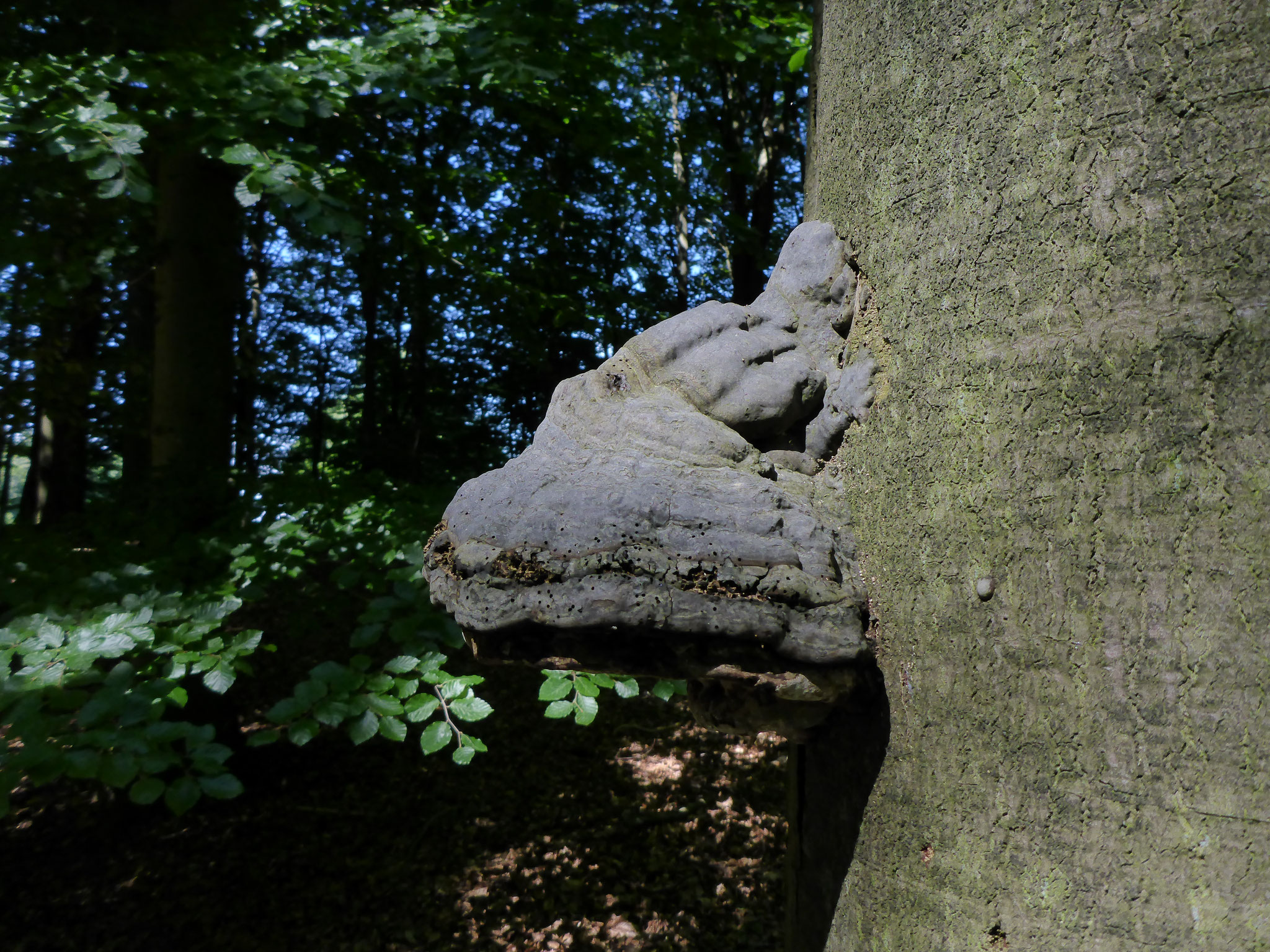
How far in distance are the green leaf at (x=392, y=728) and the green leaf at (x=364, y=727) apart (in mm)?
22

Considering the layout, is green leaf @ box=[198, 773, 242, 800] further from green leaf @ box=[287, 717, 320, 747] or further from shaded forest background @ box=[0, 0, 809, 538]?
shaded forest background @ box=[0, 0, 809, 538]

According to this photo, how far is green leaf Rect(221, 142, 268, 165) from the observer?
302 centimetres

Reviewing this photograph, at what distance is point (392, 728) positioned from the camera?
2303 mm

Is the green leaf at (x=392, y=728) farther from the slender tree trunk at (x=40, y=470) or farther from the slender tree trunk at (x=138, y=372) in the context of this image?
the slender tree trunk at (x=40, y=470)

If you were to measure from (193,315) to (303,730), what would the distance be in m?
4.23

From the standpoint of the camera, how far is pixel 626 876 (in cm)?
542

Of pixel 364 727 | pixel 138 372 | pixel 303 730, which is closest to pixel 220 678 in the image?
pixel 303 730

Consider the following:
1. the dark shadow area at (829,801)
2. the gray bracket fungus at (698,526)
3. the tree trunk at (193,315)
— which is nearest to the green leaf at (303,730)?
the gray bracket fungus at (698,526)

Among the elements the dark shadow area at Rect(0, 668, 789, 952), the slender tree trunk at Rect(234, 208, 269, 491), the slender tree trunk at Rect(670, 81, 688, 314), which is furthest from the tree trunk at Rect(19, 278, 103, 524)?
the slender tree trunk at Rect(670, 81, 688, 314)

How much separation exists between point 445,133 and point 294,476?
173 inches

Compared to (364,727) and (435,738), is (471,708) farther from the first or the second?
(364,727)

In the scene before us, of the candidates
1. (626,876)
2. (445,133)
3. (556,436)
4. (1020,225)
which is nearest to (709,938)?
(626,876)

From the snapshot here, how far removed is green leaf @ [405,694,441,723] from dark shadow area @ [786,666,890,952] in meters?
1.45

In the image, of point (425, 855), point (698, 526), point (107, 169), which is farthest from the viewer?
point (425, 855)
